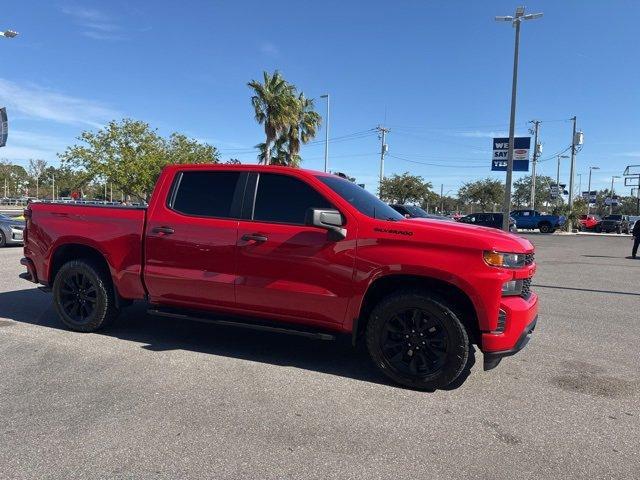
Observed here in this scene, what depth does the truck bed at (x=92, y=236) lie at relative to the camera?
517 cm

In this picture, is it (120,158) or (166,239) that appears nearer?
(166,239)

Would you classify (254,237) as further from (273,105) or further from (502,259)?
(273,105)

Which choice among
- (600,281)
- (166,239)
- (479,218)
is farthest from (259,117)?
(166,239)

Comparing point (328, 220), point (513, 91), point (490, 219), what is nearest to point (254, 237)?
point (328, 220)

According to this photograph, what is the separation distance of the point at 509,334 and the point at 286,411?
1.87 metres

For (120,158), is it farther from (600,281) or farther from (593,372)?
(593,372)

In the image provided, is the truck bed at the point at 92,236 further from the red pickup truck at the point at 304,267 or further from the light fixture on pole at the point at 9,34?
the light fixture on pole at the point at 9,34

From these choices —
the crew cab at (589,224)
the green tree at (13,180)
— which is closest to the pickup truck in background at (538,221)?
the crew cab at (589,224)

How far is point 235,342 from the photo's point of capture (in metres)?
5.44

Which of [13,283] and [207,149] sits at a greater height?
[207,149]

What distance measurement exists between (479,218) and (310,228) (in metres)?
27.0

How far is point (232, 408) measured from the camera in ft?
12.2

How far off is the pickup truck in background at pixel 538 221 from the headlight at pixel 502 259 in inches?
1496

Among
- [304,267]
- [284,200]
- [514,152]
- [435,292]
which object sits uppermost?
[514,152]
